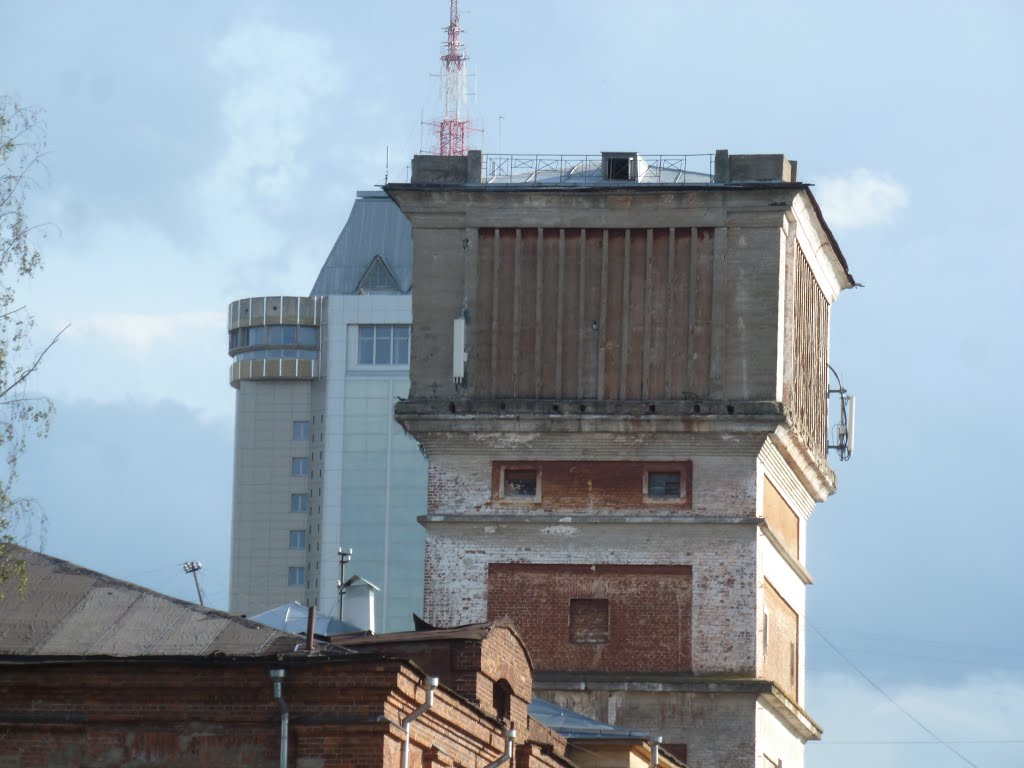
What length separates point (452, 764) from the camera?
105ft

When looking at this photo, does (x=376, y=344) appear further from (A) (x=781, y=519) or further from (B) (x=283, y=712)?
(B) (x=283, y=712)

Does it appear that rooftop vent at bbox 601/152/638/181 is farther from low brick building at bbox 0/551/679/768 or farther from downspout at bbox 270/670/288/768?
downspout at bbox 270/670/288/768

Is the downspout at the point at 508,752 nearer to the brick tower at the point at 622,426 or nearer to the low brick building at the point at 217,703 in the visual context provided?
the low brick building at the point at 217,703

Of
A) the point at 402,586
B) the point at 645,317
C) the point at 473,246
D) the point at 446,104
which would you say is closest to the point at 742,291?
the point at 645,317

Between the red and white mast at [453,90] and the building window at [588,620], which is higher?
the red and white mast at [453,90]

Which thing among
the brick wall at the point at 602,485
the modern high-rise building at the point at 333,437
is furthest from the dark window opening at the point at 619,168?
the modern high-rise building at the point at 333,437

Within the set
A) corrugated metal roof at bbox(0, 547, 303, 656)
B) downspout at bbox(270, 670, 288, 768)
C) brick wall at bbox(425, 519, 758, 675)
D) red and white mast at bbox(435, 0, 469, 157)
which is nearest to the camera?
downspout at bbox(270, 670, 288, 768)

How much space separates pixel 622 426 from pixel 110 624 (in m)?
21.2

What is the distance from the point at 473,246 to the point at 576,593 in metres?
7.68

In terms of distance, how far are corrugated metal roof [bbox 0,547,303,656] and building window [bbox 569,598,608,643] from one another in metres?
19.7

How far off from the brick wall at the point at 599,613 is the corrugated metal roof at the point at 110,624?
19366mm

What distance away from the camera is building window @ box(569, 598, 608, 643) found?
173 ft

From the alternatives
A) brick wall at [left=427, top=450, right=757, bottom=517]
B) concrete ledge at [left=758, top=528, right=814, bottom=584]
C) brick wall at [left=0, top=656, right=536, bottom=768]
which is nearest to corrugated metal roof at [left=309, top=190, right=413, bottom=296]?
concrete ledge at [left=758, top=528, right=814, bottom=584]

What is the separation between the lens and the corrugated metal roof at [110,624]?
32656mm
